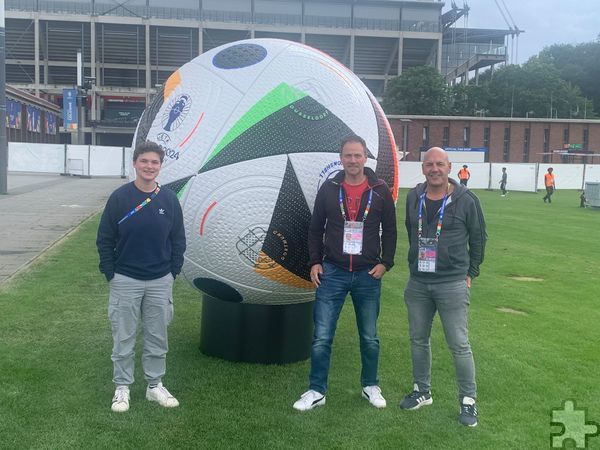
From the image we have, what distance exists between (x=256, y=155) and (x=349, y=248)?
0.92 meters

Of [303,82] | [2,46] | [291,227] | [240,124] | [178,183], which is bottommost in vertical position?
[291,227]

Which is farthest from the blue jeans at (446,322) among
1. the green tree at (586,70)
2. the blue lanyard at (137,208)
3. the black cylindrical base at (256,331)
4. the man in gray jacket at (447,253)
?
the green tree at (586,70)

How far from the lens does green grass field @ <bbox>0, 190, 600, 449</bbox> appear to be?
3.88 m

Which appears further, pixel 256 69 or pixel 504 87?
pixel 504 87

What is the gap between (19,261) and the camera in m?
9.38

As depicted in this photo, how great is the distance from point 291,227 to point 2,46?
19336 millimetres

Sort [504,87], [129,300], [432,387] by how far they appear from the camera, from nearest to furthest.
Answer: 1. [129,300]
2. [432,387]
3. [504,87]

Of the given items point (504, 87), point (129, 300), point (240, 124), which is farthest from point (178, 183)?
point (504, 87)

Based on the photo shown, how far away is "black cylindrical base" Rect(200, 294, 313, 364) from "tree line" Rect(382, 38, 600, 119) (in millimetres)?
65631

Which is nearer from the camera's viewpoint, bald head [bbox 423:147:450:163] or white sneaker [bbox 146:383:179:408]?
bald head [bbox 423:147:450:163]

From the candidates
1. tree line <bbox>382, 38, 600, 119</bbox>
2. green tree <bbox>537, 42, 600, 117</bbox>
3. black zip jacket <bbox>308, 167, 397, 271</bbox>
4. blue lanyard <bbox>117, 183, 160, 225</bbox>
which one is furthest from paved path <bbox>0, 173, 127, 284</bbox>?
green tree <bbox>537, 42, 600, 117</bbox>

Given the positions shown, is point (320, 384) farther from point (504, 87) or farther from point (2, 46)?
point (504, 87)

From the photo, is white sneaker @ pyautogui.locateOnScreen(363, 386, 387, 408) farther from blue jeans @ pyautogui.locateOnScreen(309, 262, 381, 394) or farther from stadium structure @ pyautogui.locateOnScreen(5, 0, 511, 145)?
stadium structure @ pyautogui.locateOnScreen(5, 0, 511, 145)

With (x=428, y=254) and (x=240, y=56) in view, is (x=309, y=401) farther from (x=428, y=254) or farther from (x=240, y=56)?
(x=240, y=56)
